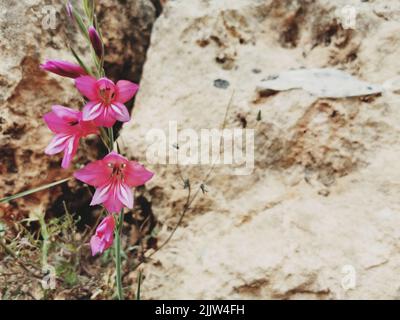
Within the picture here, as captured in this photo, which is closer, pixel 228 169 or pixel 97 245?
pixel 97 245

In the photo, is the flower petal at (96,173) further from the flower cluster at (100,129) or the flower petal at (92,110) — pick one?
the flower petal at (92,110)

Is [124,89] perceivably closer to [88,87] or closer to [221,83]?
[88,87]

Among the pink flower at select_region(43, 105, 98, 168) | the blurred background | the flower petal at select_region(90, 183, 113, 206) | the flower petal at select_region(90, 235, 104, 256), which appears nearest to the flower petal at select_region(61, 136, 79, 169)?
the pink flower at select_region(43, 105, 98, 168)

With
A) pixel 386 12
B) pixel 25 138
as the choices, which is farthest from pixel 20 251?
pixel 386 12

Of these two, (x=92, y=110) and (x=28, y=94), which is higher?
(x=28, y=94)

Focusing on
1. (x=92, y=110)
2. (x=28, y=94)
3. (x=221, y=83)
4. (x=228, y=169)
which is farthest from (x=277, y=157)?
(x=28, y=94)
